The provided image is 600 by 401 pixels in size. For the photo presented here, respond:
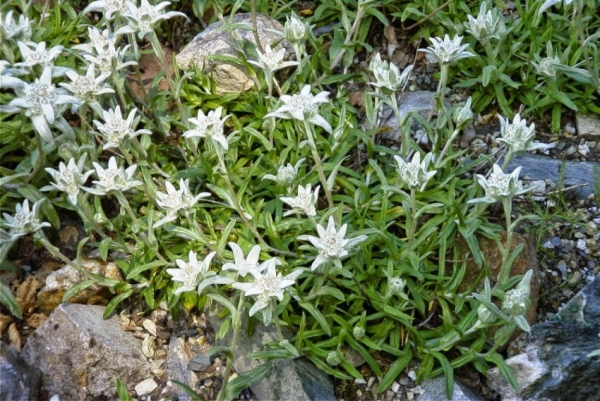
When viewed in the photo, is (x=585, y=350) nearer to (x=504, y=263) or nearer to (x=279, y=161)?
(x=504, y=263)

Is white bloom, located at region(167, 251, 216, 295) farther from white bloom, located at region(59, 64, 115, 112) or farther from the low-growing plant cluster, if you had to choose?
white bloom, located at region(59, 64, 115, 112)

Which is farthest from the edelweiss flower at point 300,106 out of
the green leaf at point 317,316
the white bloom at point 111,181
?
the green leaf at point 317,316

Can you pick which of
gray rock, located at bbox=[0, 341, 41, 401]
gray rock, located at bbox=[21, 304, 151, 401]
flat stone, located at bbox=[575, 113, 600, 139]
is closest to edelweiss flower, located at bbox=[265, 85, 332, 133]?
gray rock, located at bbox=[21, 304, 151, 401]

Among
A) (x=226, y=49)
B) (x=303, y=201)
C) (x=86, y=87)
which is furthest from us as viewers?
(x=226, y=49)

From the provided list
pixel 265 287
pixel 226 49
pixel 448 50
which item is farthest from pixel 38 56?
pixel 448 50

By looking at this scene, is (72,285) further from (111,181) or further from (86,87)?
(86,87)

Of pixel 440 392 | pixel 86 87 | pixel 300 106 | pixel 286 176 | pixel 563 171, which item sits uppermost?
pixel 86 87

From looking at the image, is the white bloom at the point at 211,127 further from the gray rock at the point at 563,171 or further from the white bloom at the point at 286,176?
the gray rock at the point at 563,171
